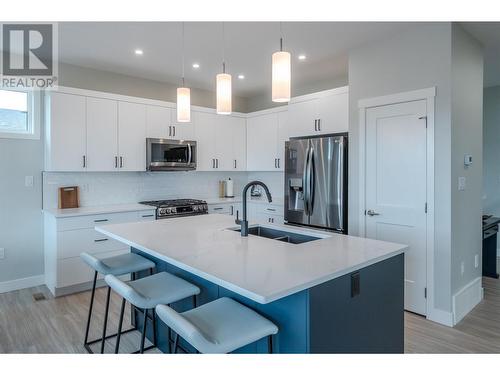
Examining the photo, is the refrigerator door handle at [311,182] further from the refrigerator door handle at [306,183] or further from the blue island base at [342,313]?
the blue island base at [342,313]

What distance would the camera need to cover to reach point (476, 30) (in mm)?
3127

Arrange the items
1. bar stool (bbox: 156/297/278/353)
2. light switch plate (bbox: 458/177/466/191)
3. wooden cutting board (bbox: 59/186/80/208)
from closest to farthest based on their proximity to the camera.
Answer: bar stool (bbox: 156/297/278/353)
light switch plate (bbox: 458/177/466/191)
wooden cutting board (bbox: 59/186/80/208)

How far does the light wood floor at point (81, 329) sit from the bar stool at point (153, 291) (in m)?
0.71

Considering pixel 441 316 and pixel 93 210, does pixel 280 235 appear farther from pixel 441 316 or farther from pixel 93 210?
pixel 93 210

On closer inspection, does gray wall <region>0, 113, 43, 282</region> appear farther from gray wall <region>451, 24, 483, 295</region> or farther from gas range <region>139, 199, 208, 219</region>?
gray wall <region>451, 24, 483, 295</region>

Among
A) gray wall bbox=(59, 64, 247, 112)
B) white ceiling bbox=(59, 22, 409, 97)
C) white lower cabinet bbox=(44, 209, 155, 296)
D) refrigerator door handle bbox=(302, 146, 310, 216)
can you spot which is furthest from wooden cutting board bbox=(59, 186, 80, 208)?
refrigerator door handle bbox=(302, 146, 310, 216)

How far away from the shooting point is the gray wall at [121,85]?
4.14 m

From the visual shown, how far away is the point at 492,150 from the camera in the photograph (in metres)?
5.20

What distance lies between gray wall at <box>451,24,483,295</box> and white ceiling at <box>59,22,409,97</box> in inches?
26.4

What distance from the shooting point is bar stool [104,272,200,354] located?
189 centimetres
